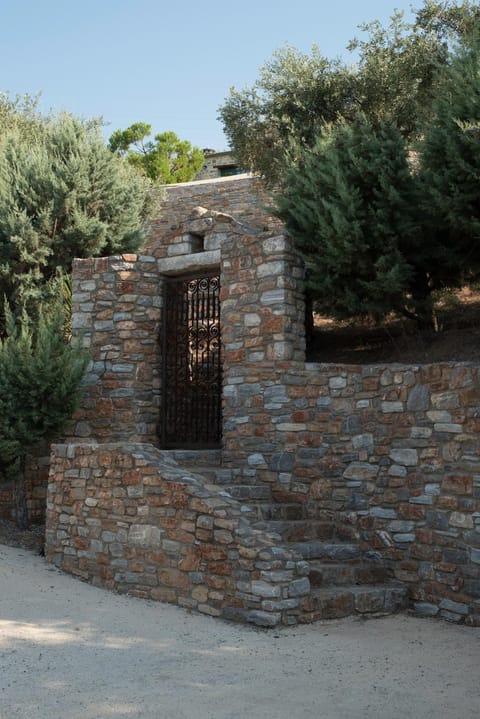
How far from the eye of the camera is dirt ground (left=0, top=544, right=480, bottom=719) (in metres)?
4.24

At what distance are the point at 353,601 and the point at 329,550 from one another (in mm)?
679

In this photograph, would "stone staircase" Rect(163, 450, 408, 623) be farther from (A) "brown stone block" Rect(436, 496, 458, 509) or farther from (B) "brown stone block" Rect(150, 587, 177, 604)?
(B) "brown stone block" Rect(150, 587, 177, 604)

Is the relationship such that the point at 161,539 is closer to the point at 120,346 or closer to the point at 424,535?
the point at 424,535

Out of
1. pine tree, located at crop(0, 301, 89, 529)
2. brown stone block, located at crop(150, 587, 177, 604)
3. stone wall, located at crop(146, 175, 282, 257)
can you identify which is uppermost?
stone wall, located at crop(146, 175, 282, 257)

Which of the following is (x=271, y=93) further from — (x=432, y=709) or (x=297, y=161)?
(x=432, y=709)

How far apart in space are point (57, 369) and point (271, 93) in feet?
20.2

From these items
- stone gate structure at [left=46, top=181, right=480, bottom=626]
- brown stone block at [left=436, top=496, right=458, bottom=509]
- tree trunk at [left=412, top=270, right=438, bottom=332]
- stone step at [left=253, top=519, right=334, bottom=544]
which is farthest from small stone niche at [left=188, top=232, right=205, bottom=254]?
brown stone block at [left=436, top=496, right=458, bottom=509]

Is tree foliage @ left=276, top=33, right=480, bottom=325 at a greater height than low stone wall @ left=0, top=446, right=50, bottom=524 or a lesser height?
greater

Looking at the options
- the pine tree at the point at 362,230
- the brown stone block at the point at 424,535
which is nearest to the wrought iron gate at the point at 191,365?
the pine tree at the point at 362,230

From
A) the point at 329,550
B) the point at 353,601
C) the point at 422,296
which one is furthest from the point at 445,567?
the point at 422,296

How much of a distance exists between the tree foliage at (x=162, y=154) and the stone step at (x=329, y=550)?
20.4m

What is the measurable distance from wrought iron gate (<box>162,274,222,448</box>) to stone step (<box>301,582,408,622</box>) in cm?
307

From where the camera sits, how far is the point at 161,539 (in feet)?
21.7

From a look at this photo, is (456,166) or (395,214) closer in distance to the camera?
(456,166)
